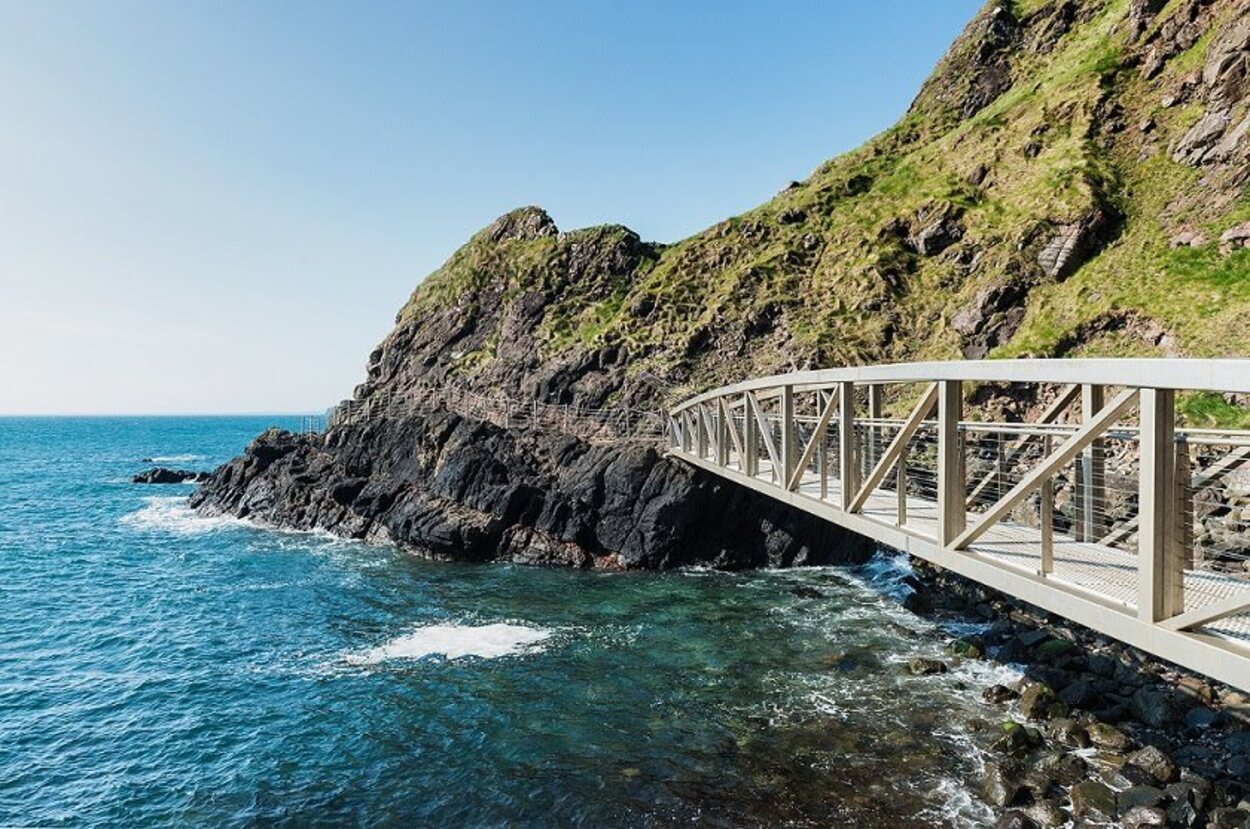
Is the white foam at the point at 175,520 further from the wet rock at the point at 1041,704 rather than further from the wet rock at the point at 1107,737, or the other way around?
the wet rock at the point at 1107,737

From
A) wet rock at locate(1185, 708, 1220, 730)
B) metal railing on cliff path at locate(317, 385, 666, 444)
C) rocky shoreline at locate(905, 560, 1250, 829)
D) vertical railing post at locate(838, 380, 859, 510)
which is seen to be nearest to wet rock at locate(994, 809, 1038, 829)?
rocky shoreline at locate(905, 560, 1250, 829)

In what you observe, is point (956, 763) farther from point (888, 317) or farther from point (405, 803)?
point (888, 317)

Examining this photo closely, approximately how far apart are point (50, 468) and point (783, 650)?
109m

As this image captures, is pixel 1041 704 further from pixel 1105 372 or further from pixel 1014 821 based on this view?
pixel 1105 372

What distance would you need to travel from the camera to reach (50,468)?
300 ft

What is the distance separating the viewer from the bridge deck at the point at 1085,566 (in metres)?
8.26

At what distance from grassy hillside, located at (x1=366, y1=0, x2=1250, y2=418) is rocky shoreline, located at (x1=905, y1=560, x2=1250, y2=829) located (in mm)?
13773

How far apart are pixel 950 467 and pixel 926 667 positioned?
8923 millimetres

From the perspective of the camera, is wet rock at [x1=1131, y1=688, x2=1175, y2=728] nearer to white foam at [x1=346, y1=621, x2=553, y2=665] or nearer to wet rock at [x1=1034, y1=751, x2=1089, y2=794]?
wet rock at [x1=1034, y1=751, x2=1089, y2=794]

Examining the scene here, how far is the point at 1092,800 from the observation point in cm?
1152

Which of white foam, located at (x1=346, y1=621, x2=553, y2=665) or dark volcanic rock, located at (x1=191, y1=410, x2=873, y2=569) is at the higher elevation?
dark volcanic rock, located at (x1=191, y1=410, x2=873, y2=569)

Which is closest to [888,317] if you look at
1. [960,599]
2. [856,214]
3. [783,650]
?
[856,214]

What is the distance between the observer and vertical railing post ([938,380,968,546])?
1115 centimetres

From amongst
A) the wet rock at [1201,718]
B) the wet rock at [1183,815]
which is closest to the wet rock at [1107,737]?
the wet rock at [1201,718]
